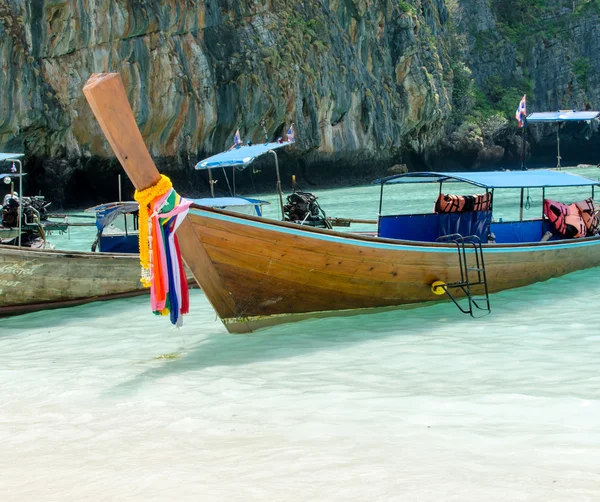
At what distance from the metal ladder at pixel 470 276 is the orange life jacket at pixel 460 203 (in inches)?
27.7

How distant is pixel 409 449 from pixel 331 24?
43.3 metres

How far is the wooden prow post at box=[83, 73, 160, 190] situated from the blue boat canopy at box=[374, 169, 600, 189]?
4.41 metres

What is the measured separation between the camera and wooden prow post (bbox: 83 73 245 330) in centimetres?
536

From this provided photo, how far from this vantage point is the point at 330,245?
7465 mm

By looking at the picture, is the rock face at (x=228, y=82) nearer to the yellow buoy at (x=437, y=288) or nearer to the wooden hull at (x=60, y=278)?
the wooden hull at (x=60, y=278)

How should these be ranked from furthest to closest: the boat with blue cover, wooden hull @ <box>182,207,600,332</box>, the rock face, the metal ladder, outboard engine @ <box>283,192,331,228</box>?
the rock face, outboard engine @ <box>283,192,331,228</box>, the boat with blue cover, the metal ladder, wooden hull @ <box>182,207,600,332</box>

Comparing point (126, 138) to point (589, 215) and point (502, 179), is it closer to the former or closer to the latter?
point (502, 179)

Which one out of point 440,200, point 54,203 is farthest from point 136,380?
point 54,203

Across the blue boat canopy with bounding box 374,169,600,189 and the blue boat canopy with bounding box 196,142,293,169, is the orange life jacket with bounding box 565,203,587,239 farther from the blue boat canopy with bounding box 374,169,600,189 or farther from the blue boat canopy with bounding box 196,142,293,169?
the blue boat canopy with bounding box 196,142,293,169

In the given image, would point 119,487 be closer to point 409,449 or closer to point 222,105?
point 409,449

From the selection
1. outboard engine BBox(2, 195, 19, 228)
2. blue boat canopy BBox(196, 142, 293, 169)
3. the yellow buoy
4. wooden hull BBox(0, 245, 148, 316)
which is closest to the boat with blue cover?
blue boat canopy BBox(196, 142, 293, 169)

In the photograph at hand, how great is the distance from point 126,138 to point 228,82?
32509 millimetres

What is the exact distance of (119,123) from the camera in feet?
18.2

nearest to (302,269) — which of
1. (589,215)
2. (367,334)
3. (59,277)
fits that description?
(367,334)
